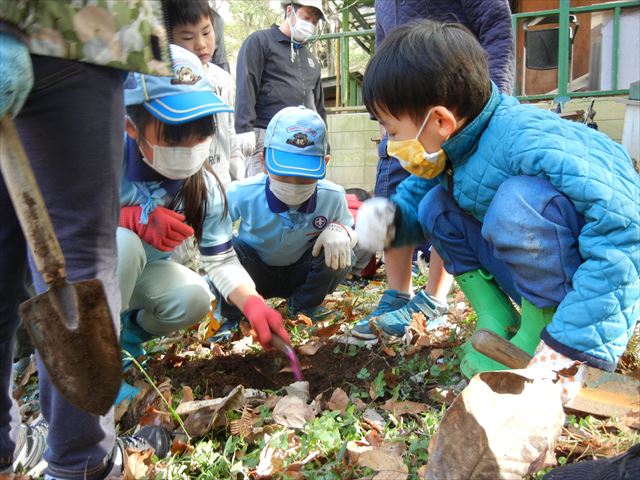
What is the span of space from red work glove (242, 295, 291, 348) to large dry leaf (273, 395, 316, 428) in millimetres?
264

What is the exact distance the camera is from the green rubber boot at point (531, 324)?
188cm

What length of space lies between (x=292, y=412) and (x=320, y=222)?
1.53m

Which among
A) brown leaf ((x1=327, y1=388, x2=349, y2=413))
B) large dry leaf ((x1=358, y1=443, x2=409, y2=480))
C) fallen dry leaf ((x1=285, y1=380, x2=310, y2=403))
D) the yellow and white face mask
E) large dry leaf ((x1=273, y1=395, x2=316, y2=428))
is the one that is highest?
the yellow and white face mask

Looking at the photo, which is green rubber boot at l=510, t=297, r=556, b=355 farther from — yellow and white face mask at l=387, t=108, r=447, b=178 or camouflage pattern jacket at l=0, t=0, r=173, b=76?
camouflage pattern jacket at l=0, t=0, r=173, b=76

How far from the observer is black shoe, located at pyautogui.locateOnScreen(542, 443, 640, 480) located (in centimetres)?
105

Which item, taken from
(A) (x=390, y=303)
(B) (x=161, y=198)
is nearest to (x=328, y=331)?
(A) (x=390, y=303)

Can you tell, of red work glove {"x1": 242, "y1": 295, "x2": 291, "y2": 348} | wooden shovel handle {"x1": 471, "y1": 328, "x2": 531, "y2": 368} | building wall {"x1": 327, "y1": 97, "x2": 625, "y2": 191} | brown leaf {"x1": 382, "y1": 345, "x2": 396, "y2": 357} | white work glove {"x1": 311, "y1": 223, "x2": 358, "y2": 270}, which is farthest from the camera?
building wall {"x1": 327, "y1": 97, "x2": 625, "y2": 191}

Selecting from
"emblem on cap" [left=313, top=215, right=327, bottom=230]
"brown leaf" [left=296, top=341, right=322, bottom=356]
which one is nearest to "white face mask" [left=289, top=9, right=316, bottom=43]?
"emblem on cap" [left=313, top=215, right=327, bottom=230]

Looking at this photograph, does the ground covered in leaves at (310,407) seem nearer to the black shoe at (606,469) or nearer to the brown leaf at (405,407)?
the brown leaf at (405,407)

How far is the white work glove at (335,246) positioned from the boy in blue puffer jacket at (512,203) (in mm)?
702

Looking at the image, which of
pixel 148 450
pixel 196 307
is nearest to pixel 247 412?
pixel 148 450

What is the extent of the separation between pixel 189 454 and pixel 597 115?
24.9 feet

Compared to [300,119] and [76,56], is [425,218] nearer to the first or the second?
[300,119]

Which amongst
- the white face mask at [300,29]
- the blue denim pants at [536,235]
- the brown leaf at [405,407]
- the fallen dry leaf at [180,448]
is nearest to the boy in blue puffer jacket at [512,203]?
the blue denim pants at [536,235]
